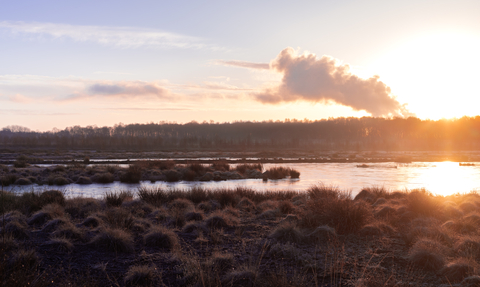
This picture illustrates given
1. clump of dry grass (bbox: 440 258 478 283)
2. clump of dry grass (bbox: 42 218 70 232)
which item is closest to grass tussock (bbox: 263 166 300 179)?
clump of dry grass (bbox: 42 218 70 232)

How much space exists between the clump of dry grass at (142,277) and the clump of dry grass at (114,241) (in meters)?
1.58

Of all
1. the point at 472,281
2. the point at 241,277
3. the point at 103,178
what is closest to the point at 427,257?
the point at 472,281

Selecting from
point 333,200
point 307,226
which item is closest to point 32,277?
point 307,226

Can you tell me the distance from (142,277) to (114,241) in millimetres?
2049

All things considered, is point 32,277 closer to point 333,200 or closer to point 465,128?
point 333,200

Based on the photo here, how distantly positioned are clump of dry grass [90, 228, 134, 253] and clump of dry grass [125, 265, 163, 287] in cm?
158

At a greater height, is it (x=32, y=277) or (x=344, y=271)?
(x=32, y=277)

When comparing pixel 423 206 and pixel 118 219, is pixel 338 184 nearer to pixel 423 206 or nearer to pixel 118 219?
pixel 423 206

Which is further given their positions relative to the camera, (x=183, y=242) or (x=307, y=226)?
(x=307, y=226)

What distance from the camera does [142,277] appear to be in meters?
5.27

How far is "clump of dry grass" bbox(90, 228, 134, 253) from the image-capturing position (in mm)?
6898

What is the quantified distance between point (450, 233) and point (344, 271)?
435 cm

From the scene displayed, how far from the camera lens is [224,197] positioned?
46.5 ft

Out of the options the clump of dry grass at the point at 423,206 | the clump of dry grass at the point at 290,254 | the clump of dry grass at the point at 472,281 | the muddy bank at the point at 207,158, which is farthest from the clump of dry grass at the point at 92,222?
the muddy bank at the point at 207,158
